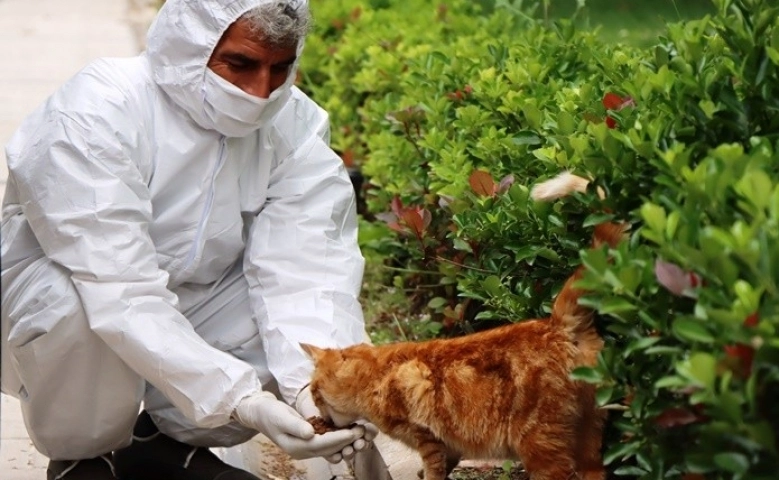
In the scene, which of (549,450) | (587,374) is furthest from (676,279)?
(549,450)

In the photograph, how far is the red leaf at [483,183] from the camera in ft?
13.5

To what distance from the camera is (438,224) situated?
4793 mm

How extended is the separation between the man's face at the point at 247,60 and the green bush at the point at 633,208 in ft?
2.56

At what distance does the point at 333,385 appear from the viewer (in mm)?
3523

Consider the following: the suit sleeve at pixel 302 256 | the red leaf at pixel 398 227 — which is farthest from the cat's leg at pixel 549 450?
the red leaf at pixel 398 227

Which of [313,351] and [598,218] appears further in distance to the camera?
[313,351]

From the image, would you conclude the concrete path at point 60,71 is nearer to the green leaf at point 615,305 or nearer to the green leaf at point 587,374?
the green leaf at point 587,374

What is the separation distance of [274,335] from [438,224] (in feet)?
3.54

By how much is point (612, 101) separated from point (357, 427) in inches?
45.9

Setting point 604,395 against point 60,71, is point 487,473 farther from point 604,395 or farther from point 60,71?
point 60,71

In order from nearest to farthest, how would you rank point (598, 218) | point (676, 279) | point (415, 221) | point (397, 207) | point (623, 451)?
point (676, 279), point (623, 451), point (598, 218), point (415, 221), point (397, 207)

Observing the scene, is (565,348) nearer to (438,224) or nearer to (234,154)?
(234,154)

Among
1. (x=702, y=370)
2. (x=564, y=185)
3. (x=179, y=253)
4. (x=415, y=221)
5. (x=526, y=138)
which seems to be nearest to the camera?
(x=702, y=370)

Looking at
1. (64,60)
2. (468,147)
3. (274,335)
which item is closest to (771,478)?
(274,335)
